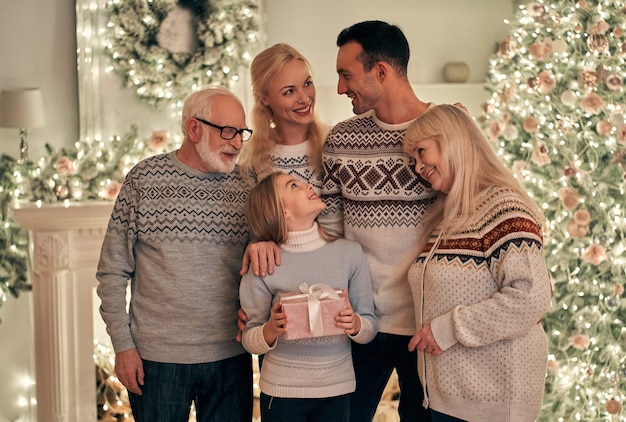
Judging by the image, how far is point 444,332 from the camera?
2271mm

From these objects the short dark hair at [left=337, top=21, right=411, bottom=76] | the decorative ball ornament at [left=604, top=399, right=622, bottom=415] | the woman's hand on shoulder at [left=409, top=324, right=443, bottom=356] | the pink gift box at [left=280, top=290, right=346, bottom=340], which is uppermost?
the short dark hair at [left=337, top=21, right=411, bottom=76]

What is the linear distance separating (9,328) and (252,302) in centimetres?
263

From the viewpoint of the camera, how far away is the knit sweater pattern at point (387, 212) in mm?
2518

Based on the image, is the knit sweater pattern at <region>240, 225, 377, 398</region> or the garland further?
the garland

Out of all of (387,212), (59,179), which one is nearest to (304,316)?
(387,212)

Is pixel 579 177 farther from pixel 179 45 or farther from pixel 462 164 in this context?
pixel 179 45

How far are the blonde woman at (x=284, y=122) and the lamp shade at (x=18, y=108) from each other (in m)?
1.91

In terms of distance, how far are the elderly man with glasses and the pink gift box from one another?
37 centimetres

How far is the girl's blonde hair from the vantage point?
7.82 ft

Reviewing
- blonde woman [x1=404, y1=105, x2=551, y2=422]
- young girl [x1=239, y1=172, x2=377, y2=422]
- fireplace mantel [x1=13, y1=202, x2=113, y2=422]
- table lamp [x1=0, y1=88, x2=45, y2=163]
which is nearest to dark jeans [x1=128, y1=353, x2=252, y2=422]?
young girl [x1=239, y1=172, x2=377, y2=422]

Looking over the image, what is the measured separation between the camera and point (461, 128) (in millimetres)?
2332

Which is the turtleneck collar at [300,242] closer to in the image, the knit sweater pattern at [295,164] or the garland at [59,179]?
the knit sweater pattern at [295,164]

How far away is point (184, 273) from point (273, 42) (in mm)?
2613

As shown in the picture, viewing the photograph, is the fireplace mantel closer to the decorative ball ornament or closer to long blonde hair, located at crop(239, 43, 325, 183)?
long blonde hair, located at crop(239, 43, 325, 183)
